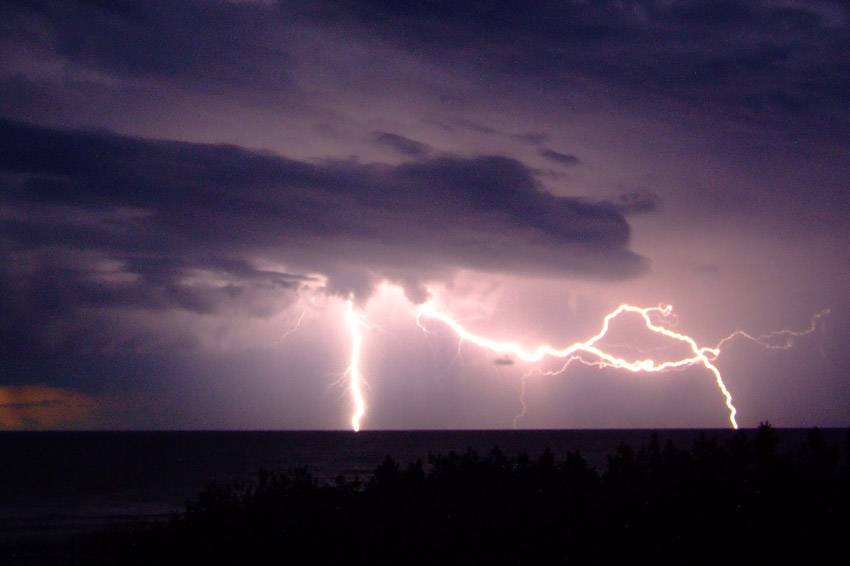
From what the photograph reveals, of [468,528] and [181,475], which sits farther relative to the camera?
[181,475]

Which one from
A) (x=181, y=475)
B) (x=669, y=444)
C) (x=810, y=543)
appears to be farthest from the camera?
(x=181, y=475)

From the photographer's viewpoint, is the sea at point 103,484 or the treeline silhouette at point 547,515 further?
the sea at point 103,484

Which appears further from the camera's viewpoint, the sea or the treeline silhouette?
the sea

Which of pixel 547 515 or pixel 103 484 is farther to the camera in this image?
pixel 103 484

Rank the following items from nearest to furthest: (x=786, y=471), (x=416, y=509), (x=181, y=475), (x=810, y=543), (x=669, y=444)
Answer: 1. (x=810, y=543)
2. (x=786, y=471)
3. (x=416, y=509)
4. (x=669, y=444)
5. (x=181, y=475)

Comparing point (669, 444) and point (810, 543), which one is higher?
point (669, 444)

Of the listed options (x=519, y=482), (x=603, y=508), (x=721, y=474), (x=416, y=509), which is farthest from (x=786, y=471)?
(x=416, y=509)

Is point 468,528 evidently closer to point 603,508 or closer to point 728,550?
point 603,508
